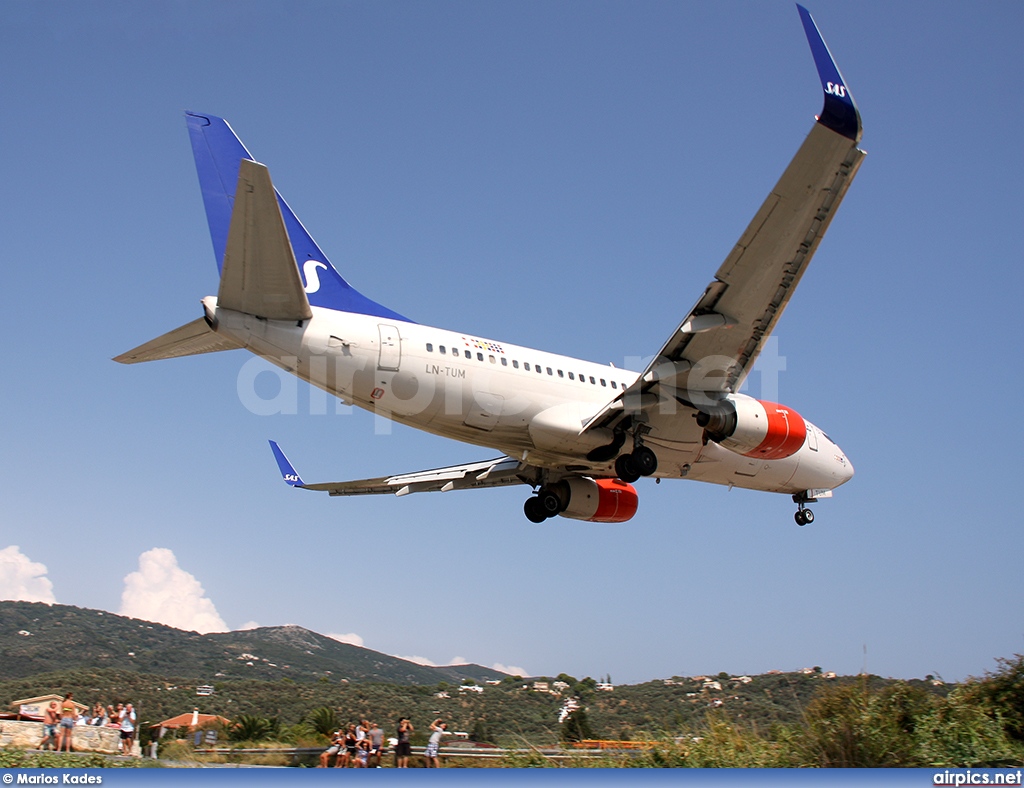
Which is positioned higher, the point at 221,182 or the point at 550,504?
the point at 221,182

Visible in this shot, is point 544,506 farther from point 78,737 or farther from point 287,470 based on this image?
point 78,737

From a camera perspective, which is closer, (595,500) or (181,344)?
(181,344)

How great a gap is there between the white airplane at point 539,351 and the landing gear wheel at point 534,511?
4.87 ft

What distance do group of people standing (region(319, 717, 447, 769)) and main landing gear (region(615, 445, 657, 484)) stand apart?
834 cm

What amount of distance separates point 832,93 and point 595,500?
13.1 m

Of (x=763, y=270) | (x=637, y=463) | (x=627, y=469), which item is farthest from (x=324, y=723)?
(x=763, y=270)

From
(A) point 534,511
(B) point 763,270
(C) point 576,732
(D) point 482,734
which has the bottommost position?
(D) point 482,734

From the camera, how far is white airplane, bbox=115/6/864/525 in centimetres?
1563

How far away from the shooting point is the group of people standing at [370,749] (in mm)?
13953

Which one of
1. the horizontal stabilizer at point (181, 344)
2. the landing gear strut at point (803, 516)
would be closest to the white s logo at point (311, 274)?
the horizontal stabilizer at point (181, 344)

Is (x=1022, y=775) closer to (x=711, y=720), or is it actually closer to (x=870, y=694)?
(x=870, y=694)

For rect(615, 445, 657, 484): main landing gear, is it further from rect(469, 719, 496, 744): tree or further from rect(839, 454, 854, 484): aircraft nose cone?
rect(839, 454, 854, 484): aircraft nose cone

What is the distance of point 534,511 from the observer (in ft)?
81.3

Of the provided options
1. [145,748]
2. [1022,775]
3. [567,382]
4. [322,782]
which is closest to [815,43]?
[567,382]
